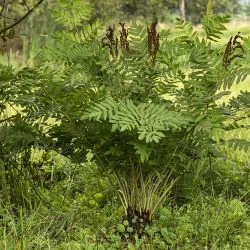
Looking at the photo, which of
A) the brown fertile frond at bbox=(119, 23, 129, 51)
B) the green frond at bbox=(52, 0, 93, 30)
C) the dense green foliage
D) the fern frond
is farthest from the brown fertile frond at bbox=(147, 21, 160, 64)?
the green frond at bbox=(52, 0, 93, 30)

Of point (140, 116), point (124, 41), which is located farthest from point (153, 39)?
point (140, 116)

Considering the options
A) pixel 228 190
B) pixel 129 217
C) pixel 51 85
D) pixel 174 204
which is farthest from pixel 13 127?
pixel 228 190

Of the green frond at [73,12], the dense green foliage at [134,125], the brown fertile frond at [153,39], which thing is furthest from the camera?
the green frond at [73,12]

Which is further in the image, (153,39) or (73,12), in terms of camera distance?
(73,12)

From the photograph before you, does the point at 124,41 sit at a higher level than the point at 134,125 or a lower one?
higher

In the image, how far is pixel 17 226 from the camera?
2795 millimetres

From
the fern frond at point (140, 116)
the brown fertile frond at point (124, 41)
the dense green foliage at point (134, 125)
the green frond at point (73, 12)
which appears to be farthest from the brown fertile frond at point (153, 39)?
the green frond at point (73, 12)

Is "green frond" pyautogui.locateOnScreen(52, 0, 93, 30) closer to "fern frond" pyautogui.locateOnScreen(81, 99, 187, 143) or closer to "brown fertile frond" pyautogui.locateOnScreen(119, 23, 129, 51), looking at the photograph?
"brown fertile frond" pyautogui.locateOnScreen(119, 23, 129, 51)

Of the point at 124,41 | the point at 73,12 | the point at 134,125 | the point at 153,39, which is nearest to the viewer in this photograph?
the point at 134,125

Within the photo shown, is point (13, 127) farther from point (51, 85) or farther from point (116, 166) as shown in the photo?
point (116, 166)

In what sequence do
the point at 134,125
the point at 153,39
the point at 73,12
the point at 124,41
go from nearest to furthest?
the point at 134,125 < the point at 153,39 < the point at 124,41 < the point at 73,12

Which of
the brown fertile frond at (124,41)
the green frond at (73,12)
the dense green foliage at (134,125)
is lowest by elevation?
the dense green foliage at (134,125)

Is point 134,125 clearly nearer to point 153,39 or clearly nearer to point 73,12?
point 153,39

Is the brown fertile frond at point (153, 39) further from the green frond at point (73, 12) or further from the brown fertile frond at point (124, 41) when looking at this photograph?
the green frond at point (73, 12)
